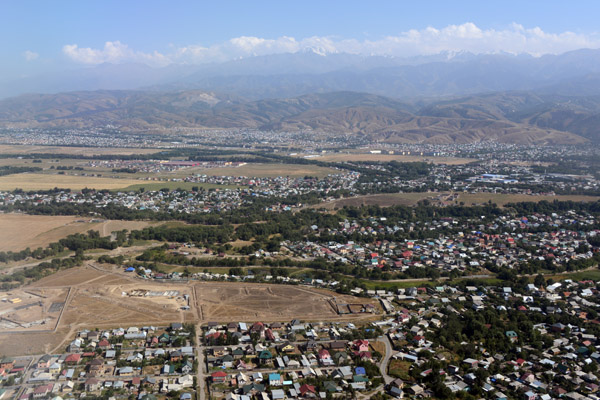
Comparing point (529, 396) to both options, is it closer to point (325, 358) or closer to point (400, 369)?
point (400, 369)

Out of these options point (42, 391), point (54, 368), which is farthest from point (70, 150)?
point (42, 391)

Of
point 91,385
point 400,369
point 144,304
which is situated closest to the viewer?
point 91,385

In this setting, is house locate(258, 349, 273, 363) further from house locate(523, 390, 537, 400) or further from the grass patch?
house locate(523, 390, 537, 400)

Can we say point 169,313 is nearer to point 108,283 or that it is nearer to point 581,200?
point 108,283

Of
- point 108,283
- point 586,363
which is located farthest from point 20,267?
point 586,363

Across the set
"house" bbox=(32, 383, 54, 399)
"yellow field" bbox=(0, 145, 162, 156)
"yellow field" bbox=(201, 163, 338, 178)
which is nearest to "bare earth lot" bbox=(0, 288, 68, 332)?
"house" bbox=(32, 383, 54, 399)

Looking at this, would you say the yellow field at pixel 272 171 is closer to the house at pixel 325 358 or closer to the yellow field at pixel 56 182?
the yellow field at pixel 56 182
